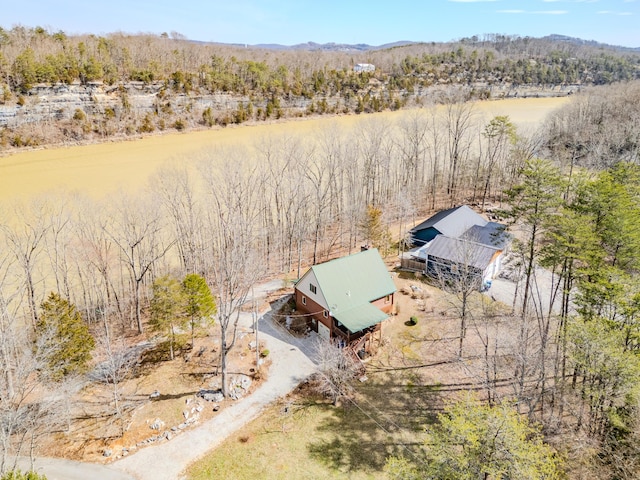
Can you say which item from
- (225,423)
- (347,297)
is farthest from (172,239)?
(225,423)

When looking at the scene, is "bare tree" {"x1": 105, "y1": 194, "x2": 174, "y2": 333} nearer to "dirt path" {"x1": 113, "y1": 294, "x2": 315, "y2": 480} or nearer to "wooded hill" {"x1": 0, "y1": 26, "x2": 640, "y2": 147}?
"dirt path" {"x1": 113, "y1": 294, "x2": 315, "y2": 480}

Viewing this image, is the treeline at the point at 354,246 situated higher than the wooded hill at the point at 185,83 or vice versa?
the wooded hill at the point at 185,83

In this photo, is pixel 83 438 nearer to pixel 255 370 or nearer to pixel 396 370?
pixel 255 370

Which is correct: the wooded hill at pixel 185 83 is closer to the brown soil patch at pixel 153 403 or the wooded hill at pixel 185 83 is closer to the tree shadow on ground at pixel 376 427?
the tree shadow on ground at pixel 376 427

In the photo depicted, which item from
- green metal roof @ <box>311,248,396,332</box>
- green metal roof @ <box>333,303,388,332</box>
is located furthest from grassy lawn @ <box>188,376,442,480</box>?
green metal roof @ <box>311,248,396,332</box>

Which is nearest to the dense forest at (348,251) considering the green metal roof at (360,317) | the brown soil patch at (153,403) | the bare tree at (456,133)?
the bare tree at (456,133)

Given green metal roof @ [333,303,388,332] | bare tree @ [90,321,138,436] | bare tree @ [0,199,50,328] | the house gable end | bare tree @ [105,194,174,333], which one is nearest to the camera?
bare tree @ [90,321,138,436]

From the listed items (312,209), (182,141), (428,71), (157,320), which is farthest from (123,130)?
(428,71)

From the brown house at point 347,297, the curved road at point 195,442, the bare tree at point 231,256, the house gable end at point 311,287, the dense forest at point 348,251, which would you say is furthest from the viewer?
the house gable end at point 311,287
